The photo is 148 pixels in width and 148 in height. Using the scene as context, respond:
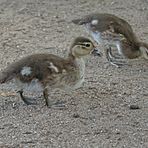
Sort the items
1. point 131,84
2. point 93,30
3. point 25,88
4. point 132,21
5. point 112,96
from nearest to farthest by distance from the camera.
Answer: point 25,88 < point 112,96 < point 131,84 < point 93,30 < point 132,21

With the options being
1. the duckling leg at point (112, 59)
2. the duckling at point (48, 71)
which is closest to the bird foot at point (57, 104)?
the duckling at point (48, 71)

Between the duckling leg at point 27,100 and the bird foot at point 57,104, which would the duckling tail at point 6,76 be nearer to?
the duckling leg at point 27,100

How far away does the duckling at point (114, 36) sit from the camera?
8.13 m

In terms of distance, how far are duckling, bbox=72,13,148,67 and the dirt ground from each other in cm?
14

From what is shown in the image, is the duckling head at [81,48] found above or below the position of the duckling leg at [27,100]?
above

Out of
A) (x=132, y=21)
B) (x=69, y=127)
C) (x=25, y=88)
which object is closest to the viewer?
(x=69, y=127)

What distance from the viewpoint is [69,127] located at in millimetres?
5863

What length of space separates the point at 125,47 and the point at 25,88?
2409 mm

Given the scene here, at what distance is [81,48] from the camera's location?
6664 mm

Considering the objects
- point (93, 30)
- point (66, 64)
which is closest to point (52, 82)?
point (66, 64)

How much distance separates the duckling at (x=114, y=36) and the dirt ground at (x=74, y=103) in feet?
0.47

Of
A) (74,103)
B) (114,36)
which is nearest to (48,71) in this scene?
(74,103)

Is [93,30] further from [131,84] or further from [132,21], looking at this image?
[132,21]

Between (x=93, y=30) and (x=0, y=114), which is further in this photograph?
(x=93, y=30)
